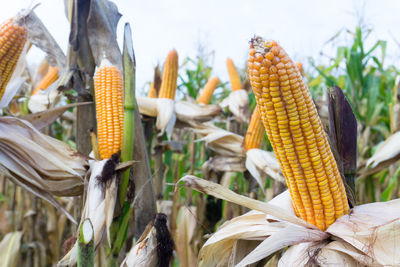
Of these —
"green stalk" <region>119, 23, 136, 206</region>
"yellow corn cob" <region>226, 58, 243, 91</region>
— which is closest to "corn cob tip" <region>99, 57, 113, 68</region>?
"green stalk" <region>119, 23, 136, 206</region>

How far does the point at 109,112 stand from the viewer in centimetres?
197

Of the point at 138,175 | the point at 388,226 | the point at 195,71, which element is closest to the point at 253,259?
the point at 388,226

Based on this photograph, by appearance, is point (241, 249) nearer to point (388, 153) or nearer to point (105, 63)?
point (105, 63)

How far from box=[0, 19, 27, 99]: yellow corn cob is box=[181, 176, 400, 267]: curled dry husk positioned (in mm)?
1309

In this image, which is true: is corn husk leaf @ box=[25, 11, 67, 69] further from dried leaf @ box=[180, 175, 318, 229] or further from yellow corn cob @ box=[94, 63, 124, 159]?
dried leaf @ box=[180, 175, 318, 229]

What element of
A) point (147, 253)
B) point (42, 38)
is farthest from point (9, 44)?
point (147, 253)

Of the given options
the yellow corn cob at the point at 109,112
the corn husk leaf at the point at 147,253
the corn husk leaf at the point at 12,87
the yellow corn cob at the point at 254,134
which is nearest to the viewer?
the corn husk leaf at the point at 147,253

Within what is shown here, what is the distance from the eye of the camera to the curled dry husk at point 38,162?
71.8 inches

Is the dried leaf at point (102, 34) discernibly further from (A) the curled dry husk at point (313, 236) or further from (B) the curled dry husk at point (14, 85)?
(A) the curled dry husk at point (313, 236)

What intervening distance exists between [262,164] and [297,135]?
1828 mm

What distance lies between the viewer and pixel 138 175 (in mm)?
2039

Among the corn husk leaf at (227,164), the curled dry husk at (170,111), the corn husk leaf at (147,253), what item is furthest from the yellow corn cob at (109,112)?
the corn husk leaf at (227,164)

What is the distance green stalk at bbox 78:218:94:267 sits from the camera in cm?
94

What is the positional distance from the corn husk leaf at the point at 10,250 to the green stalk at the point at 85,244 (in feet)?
8.59
